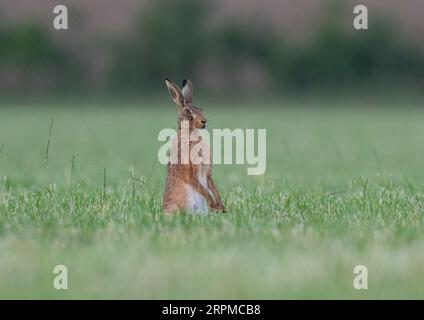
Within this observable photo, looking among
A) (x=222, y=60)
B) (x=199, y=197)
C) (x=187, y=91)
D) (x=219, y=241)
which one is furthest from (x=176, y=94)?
(x=222, y=60)

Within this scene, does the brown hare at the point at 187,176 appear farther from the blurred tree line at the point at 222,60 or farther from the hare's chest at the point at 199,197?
the blurred tree line at the point at 222,60

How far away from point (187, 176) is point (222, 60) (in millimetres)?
54309

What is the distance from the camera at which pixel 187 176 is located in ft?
30.0

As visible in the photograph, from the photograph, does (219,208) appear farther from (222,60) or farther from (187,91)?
(222,60)

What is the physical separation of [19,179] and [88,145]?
11.0 meters

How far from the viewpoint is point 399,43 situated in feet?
203

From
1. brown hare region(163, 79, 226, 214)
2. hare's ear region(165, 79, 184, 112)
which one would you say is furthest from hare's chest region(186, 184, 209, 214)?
hare's ear region(165, 79, 184, 112)

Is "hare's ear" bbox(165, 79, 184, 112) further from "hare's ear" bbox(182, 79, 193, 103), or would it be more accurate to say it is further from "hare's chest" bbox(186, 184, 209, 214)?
"hare's chest" bbox(186, 184, 209, 214)

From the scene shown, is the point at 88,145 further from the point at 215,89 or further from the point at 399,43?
the point at 399,43

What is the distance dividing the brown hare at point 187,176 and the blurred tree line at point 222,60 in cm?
5026

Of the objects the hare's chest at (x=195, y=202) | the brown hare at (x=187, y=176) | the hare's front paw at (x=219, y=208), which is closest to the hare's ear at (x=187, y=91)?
the brown hare at (x=187, y=176)
